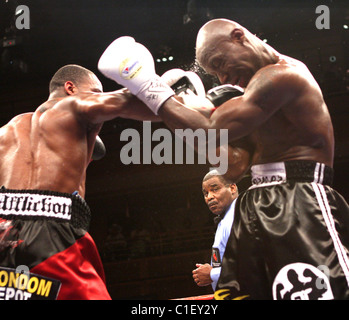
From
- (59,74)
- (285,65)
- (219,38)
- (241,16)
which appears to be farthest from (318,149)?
(241,16)

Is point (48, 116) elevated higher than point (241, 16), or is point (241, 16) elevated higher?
point (241, 16)

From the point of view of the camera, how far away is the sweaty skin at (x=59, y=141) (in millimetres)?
1985

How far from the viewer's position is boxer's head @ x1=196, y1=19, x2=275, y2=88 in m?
1.91

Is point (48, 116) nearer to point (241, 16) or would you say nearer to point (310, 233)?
point (310, 233)

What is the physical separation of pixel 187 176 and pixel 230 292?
6.66 meters

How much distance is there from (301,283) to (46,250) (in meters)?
0.97

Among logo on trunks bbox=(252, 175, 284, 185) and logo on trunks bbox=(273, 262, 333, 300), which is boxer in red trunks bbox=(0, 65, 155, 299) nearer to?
logo on trunks bbox=(252, 175, 284, 185)

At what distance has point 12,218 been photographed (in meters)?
1.91

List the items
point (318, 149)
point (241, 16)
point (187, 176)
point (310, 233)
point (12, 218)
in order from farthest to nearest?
point (187, 176) → point (241, 16) → point (12, 218) → point (318, 149) → point (310, 233)

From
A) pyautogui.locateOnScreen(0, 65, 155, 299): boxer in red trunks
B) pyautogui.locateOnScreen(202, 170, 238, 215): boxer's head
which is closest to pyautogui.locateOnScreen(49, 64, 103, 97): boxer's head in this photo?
pyautogui.locateOnScreen(0, 65, 155, 299): boxer in red trunks

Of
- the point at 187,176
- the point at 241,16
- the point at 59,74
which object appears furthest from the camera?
the point at 187,176

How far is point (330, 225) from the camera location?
60.9 inches

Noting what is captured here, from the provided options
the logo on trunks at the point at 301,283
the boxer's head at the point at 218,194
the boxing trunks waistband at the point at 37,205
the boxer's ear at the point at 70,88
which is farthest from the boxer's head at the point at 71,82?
the logo on trunks at the point at 301,283

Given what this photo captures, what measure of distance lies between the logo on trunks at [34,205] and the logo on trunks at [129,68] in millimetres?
588
